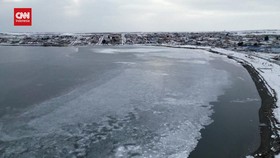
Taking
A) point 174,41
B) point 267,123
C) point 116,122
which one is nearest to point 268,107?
point 267,123

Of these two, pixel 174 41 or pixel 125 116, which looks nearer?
pixel 125 116

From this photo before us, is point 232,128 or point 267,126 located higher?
point 267,126

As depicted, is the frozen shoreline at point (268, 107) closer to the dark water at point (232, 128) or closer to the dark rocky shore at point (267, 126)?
the dark rocky shore at point (267, 126)

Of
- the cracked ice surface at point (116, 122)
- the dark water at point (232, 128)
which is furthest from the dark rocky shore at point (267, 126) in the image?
the cracked ice surface at point (116, 122)

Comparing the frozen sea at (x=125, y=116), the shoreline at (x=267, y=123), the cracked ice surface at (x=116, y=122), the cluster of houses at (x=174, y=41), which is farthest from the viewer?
the cluster of houses at (x=174, y=41)

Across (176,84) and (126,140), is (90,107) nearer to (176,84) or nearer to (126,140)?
(126,140)

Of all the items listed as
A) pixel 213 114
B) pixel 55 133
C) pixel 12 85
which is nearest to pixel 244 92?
pixel 213 114

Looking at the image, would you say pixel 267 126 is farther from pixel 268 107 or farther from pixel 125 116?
pixel 125 116

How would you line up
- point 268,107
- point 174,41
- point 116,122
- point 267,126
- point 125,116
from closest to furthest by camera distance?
point 267,126, point 116,122, point 125,116, point 268,107, point 174,41
